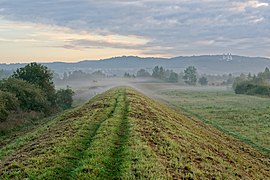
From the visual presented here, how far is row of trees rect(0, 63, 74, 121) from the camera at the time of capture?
→ 51344mm

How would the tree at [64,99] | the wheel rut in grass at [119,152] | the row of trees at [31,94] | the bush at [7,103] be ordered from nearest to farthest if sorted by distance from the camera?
1. the wheel rut in grass at [119,152]
2. the bush at [7,103]
3. the row of trees at [31,94]
4. the tree at [64,99]

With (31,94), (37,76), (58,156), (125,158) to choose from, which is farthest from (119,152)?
(37,76)

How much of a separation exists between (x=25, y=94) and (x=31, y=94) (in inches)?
44.6

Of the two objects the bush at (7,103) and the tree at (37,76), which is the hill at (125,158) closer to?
the bush at (7,103)

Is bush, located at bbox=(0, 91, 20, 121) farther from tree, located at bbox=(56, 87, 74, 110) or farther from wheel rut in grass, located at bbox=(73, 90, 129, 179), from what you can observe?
tree, located at bbox=(56, 87, 74, 110)

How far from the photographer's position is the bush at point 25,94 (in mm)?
58219

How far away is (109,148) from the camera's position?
18.9 m

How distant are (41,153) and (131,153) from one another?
443 cm

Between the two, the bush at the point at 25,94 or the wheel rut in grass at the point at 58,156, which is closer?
the wheel rut in grass at the point at 58,156

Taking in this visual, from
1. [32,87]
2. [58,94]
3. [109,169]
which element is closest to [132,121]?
[109,169]

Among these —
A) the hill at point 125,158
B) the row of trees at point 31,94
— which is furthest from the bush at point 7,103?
the hill at point 125,158

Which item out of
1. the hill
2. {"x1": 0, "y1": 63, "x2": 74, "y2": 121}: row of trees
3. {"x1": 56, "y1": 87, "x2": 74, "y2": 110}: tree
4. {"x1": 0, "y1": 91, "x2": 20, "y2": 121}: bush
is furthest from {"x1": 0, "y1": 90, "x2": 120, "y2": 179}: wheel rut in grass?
{"x1": 56, "y1": 87, "x2": 74, "y2": 110}: tree

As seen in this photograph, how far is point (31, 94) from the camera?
5984 centimetres

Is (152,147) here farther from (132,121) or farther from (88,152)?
(132,121)
